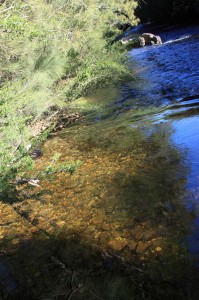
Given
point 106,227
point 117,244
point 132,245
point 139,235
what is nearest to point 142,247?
point 132,245

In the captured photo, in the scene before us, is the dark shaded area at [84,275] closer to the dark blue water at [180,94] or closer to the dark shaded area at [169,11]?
the dark blue water at [180,94]

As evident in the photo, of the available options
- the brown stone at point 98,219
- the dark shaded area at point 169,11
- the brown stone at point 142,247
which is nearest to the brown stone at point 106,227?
the brown stone at point 98,219

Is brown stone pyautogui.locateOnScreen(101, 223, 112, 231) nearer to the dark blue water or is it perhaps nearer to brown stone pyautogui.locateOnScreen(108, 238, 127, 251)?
brown stone pyautogui.locateOnScreen(108, 238, 127, 251)

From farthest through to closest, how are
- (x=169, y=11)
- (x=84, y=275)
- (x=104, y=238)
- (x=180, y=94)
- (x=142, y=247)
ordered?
(x=169, y=11)
(x=180, y=94)
(x=104, y=238)
(x=142, y=247)
(x=84, y=275)

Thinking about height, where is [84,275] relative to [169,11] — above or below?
above

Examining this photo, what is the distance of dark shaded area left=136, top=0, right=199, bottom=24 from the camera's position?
34.3 m

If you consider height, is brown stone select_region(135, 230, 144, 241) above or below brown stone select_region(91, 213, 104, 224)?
above

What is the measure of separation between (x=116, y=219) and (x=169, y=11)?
123 ft

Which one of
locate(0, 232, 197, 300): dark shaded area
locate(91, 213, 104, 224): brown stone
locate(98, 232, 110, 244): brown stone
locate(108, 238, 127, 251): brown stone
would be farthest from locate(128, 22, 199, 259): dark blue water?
locate(91, 213, 104, 224): brown stone

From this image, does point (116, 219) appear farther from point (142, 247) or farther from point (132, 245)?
point (142, 247)

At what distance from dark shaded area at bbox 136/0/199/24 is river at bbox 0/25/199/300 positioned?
28.0m

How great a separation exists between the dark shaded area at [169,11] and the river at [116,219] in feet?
91.9

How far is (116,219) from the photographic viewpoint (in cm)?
563

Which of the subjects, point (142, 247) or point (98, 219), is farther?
point (98, 219)
